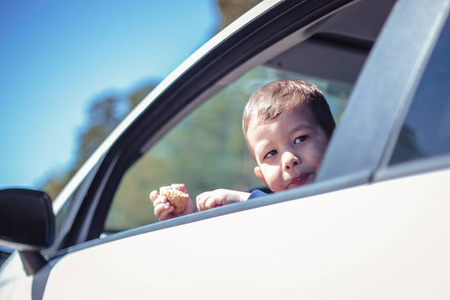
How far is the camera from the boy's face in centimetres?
166

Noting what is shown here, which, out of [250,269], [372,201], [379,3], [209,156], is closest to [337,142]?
[372,201]

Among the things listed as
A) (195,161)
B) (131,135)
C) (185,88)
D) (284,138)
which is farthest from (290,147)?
(195,161)

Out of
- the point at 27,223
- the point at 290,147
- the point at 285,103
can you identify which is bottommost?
the point at 27,223

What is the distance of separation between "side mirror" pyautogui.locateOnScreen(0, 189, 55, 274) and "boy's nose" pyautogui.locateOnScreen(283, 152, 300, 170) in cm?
80

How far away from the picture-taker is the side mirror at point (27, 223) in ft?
5.74

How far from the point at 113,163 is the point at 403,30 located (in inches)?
57.6

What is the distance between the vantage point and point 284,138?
67.8 inches

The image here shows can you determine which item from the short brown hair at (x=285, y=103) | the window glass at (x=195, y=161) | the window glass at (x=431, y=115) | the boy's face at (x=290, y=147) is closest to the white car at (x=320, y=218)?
the window glass at (x=431, y=115)

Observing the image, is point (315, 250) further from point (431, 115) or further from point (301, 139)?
point (301, 139)

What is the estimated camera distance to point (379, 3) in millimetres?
1985

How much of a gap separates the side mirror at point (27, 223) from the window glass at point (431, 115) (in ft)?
4.23

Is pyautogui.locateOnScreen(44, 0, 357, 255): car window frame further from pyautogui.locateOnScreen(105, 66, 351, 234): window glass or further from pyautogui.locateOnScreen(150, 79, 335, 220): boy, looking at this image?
pyautogui.locateOnScreen(105, 66, 351, 234): window glass

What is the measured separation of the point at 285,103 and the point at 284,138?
12cm

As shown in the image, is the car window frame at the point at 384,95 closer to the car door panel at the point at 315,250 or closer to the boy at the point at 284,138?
the car door panel at the point at 315,250
